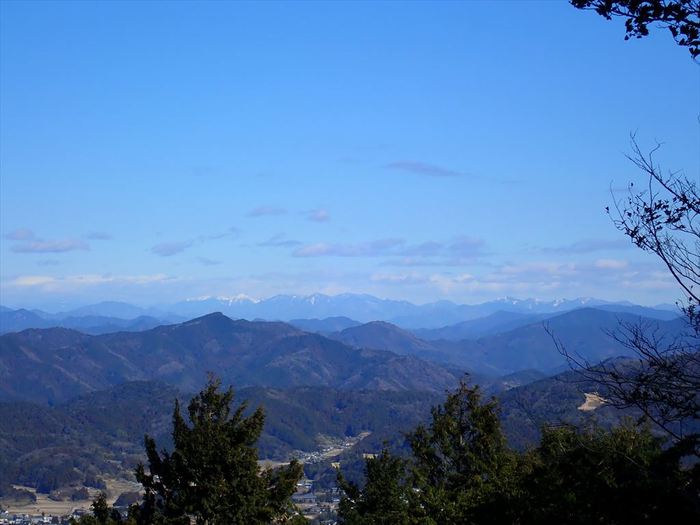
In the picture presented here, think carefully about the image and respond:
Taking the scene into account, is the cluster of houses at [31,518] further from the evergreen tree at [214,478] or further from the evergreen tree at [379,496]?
the evergreen tree at [214,478]

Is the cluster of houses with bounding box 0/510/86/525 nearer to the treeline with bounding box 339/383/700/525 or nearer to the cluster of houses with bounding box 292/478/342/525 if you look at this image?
the cluster of houses with bounding box 292/478/342/525

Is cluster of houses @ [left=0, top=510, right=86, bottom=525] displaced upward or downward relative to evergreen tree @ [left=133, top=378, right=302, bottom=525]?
downward

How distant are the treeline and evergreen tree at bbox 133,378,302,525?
3569mm

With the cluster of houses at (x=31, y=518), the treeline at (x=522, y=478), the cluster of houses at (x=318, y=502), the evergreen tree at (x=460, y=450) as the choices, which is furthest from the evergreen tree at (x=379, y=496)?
the cluster of houses at (x=31, y=518)

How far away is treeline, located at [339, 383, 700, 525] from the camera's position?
47.1 ft

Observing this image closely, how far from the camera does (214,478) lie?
2316 cm

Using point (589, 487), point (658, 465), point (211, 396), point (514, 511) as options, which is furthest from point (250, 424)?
point (658, 465)

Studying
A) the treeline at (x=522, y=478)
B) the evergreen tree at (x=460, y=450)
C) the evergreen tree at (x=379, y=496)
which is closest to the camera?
the treeline at (x=522, y=478)

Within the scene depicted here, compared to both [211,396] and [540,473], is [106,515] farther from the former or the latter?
[540,473]

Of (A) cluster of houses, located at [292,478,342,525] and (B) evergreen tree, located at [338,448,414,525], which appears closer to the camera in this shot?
(B) evergreen tree, located at [338,448,414,525]

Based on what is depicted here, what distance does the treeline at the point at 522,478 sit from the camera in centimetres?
1436

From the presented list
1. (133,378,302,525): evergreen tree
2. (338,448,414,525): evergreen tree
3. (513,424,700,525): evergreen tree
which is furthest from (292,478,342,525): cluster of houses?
(513,424,700,525): evergreen tree

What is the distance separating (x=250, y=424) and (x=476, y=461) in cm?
737

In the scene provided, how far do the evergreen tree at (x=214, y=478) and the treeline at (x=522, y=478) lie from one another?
3.57 metres
